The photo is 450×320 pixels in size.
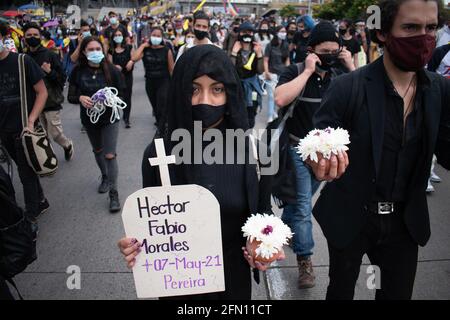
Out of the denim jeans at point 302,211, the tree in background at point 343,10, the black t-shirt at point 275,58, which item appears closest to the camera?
the denim jeans at point 302,211

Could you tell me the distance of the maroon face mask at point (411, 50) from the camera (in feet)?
6.15

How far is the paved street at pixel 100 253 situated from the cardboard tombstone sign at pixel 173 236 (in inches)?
60.4

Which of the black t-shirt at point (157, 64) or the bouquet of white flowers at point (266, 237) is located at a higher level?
the black t-shirt at point (157, 64)

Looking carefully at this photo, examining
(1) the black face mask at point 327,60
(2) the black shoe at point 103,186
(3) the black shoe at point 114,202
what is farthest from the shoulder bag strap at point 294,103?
(2) the black shoe at point 103,186

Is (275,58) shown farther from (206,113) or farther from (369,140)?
(206,113)

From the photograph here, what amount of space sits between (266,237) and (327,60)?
6.19 ft

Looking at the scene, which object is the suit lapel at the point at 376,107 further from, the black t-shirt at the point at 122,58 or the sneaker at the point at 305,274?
the black t-shirt at the point at 122,58

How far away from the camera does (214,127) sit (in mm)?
1934

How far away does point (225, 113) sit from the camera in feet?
6.27

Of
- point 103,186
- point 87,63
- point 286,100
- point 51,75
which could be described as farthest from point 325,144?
point 51,75
